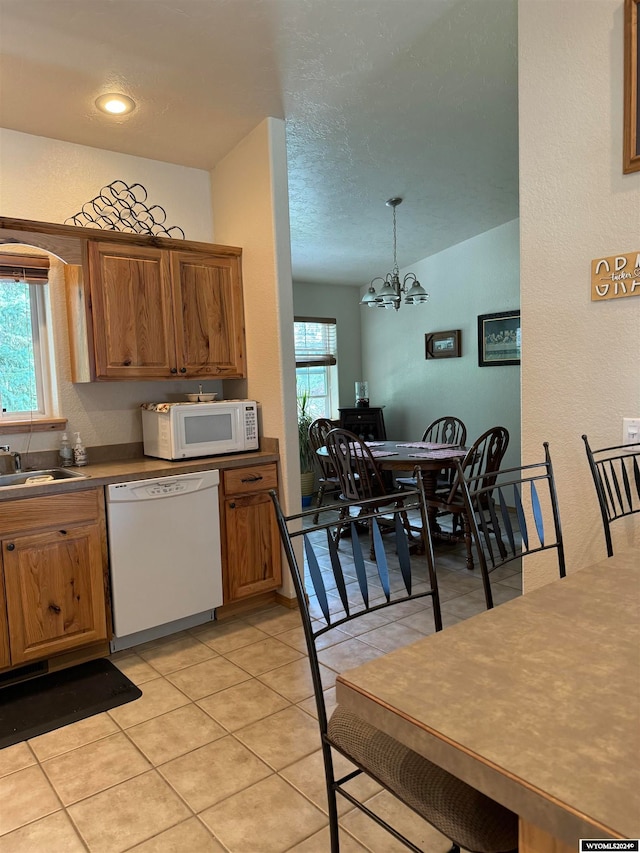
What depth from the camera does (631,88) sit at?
177 cm

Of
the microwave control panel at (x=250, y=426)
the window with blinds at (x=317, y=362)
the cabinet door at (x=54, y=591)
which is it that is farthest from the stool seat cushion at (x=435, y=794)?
the window with blinds at (x=317, y=362)

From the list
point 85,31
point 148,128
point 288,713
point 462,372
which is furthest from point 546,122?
point 462,372

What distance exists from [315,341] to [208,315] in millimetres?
3155

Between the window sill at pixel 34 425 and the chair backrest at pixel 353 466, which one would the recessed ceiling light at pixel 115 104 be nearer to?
the window sill at pixel 34 425

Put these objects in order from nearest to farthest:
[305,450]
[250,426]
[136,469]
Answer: [136,469] → [250,426] → [305,450]

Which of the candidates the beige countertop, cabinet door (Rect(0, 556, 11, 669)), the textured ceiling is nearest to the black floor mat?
cabinet door (Rect(0, 556, 11, 669))

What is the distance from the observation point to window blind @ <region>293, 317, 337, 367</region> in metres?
6.23

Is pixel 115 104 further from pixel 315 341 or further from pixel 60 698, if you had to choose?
pixel 315 341

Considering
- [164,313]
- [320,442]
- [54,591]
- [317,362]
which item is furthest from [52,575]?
[317,362]

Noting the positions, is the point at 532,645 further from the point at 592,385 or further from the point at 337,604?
the point at 337,604

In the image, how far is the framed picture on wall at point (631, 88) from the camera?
1.75 m

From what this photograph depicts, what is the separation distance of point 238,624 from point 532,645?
242 cm

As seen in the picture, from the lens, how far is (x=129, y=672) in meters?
2.64

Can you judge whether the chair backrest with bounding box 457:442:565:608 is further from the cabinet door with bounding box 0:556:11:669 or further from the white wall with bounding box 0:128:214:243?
the white wall with bounding box 0:128:214:243
